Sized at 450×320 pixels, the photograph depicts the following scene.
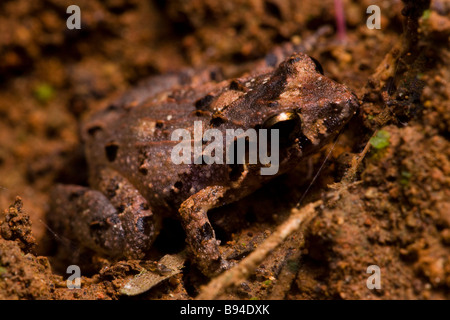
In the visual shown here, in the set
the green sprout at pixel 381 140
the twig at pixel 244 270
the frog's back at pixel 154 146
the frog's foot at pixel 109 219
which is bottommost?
the frog's foot at pixel 109 219

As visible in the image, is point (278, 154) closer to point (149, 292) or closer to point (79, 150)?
point (149, 292)

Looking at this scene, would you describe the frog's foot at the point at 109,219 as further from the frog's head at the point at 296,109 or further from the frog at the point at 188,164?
the frog's head at the point at 296,109

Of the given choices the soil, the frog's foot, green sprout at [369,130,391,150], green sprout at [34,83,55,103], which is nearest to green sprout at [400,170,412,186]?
the soil

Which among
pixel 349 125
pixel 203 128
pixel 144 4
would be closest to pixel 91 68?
pixel 144 4

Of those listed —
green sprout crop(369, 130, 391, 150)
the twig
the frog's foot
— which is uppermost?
green sprout crop(369, 130, 391, 150)

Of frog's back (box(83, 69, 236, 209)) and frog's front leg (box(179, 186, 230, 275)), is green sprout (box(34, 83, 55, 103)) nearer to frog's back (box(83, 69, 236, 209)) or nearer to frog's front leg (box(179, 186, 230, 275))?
frog's back (box(83, 69, 236, 209))

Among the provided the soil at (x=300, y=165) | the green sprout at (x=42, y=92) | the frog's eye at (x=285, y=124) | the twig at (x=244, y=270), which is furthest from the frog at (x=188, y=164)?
the green sprout at (x=42, y=92)

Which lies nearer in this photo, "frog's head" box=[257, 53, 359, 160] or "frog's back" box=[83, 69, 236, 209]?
"frog's head" box=[257, 53, 359, 160]
